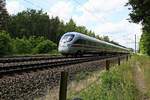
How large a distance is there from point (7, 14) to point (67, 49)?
83733 millimetres

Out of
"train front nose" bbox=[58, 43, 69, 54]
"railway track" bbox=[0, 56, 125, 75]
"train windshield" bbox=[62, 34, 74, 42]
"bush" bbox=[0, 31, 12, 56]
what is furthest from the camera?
"bush" bbox=[0, 31, 12, 56]

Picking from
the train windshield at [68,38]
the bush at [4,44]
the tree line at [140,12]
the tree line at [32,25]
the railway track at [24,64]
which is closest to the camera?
the railway track at [24,64]

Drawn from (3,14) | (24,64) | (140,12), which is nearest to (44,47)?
(3,14)

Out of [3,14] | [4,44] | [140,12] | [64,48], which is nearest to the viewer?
[140,12]

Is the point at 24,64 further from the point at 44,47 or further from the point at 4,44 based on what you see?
the point at 44,47

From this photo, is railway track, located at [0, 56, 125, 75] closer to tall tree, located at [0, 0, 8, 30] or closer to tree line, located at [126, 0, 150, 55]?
tree line, located at [126, 0, 150, 55]

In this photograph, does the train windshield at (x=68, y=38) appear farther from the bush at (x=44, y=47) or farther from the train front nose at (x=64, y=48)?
the bush at (x=44, y=47)

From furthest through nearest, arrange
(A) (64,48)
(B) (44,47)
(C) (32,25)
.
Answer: (C) (32,25) < (B) (44,47) < (A) (64,48)

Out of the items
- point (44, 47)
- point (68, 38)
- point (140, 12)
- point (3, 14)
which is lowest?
point (44, 47)

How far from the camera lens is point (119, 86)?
1748 cm

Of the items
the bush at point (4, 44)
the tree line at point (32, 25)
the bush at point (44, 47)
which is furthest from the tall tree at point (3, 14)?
the bush at point (4, 44)

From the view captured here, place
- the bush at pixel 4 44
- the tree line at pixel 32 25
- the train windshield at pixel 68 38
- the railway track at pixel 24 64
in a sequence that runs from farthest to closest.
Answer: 1. the tree line at pixel 32 25
2. the bush at pixel 4 44
3. the train windshield at pixel 68 38
4. the railway track at pixel 24 64

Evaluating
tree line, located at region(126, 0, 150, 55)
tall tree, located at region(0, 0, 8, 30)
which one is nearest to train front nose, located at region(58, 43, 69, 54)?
tree line, located at region(126, 0, 150, 55)

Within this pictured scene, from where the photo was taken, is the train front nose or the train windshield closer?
the train front nose
